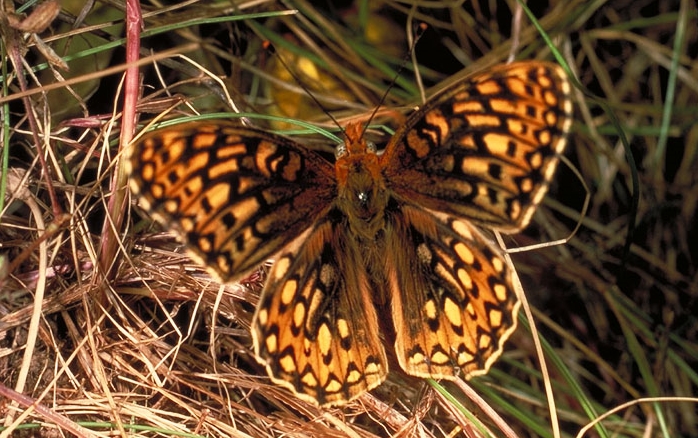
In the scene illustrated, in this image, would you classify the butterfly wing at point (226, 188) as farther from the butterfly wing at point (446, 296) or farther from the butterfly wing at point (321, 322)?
the butterfly wing at point (446, 296)

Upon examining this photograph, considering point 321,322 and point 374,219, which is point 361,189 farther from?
point 321,322

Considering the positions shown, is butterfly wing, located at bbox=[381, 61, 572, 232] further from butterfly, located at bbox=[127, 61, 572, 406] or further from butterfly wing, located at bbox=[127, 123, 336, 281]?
butterfly wing, located at bbox=[127, 123, 336, 281]

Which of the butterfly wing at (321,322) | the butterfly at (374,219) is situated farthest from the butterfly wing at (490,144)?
the butterfly wing at (321,322)

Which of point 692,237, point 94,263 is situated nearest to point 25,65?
point 94,263

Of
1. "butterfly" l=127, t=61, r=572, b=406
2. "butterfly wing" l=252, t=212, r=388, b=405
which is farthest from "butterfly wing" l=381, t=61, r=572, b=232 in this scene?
"butterfly wing" l=252, t=212, r=388, b=405

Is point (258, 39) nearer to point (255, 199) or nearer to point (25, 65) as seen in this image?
point (25, 65)

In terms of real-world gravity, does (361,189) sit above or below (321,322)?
above

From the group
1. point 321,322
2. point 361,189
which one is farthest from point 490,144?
point 321,322
